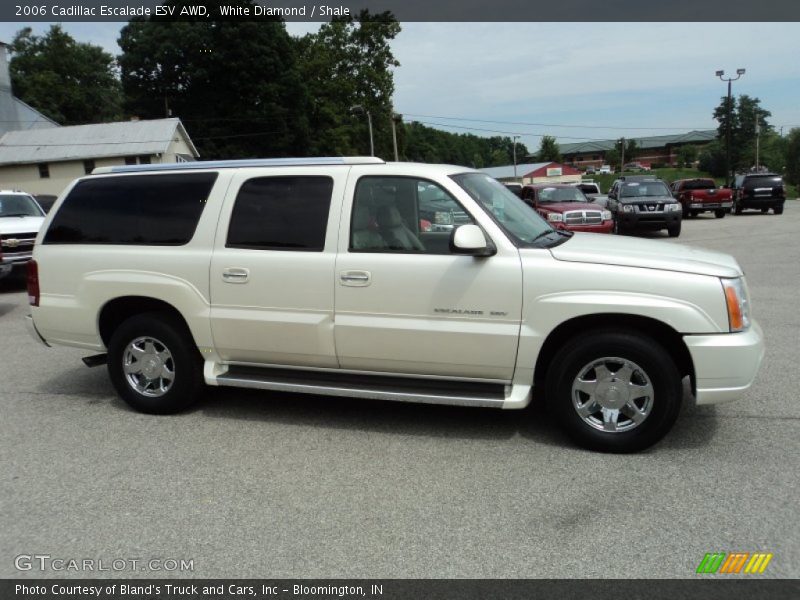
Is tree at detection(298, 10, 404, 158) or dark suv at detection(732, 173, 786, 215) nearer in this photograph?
dark suv at detection(732, 173, 786, 215)

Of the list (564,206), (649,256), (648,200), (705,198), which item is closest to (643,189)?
(648,200)

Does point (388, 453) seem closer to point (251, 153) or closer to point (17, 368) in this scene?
point (17, 368)

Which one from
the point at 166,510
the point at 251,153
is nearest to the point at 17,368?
the point at 166,510

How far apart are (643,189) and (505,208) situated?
58.4ft

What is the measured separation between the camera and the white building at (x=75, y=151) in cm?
4091

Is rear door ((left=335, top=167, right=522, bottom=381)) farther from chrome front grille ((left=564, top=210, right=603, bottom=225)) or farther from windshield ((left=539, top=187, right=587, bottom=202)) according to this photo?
windshield ((left=539, top=187, right=587, bottom=202))

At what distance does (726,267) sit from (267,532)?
3251 millimetres

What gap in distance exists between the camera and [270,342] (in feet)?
16.0

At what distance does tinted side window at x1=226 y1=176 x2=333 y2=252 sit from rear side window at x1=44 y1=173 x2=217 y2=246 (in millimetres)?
370

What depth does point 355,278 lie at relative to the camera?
457cm

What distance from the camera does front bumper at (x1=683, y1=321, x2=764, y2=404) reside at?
13.2 feet

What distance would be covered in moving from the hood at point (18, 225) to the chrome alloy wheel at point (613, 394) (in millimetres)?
11829

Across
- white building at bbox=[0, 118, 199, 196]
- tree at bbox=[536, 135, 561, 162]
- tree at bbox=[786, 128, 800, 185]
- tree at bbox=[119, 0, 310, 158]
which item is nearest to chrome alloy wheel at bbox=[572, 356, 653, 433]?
white building at bbox=[0, 118, 199, 196]

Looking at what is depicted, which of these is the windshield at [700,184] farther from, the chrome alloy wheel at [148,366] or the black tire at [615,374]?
the chrome alloy wheel at [148,366]
